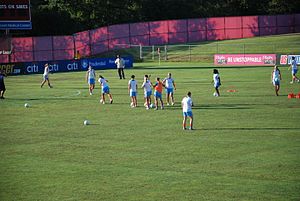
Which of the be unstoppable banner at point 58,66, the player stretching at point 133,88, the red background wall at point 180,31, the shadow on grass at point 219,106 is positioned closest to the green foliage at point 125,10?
the red background wall at point 180,31

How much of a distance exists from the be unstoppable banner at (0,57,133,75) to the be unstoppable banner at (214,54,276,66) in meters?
10.3

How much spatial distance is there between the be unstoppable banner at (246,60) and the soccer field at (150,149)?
23018 mm

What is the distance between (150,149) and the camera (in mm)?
23188

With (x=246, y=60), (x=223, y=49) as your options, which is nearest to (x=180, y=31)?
(x=223, y=49)

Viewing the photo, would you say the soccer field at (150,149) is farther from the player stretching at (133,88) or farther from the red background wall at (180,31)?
the red background wall at (180,31)

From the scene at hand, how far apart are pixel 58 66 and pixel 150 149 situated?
42.0 metres

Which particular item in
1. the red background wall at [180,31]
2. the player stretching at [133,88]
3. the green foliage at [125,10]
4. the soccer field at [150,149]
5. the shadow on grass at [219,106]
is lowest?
the soccer field at [150,149]

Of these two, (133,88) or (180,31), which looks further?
(180,31)

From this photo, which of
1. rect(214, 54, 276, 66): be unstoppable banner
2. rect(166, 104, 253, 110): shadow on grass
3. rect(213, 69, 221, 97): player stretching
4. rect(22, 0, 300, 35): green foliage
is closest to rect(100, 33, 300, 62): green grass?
rect(214, 54, 276, 66): be unstoppable banner

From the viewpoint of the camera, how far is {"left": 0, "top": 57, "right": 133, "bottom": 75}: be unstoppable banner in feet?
199

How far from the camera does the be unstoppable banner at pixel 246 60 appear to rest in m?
63.7

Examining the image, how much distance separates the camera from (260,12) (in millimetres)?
97188

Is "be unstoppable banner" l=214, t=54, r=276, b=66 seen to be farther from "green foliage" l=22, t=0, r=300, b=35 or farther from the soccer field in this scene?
"green foliage" l=22, t=0, r=300, b=35

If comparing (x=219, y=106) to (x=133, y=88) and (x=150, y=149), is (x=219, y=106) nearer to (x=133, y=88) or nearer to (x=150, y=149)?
(x=133, y=88)
